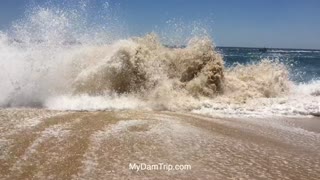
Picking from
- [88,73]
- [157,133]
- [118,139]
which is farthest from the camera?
[88,73]

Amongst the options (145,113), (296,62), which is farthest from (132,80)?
(296,62)

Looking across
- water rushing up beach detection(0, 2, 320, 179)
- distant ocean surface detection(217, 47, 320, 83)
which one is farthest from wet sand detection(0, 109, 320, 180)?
distant ocean surface detection(217, 47, 320, 83)

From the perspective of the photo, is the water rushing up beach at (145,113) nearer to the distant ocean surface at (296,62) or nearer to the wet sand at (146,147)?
the wet sand at (146,147)

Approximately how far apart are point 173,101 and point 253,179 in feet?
16.9

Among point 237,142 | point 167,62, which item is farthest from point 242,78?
point 237,142

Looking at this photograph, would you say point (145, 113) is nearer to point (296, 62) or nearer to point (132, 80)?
point (132, 80)

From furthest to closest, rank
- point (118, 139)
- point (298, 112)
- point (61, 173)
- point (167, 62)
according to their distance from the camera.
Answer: point (167, 62) → point (298, 112) → point (118, 139) → point (61, 173)

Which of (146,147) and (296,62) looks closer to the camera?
(146,147)

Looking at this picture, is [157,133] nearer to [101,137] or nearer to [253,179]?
[101,137]

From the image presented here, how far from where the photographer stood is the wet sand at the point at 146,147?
394 cm

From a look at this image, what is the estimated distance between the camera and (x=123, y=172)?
389cm

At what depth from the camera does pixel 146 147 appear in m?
4.73

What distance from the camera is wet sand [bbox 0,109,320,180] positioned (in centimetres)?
394

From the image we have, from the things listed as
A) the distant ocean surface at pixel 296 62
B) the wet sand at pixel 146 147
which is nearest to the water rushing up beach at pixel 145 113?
the wet sand at pixel 146 147
